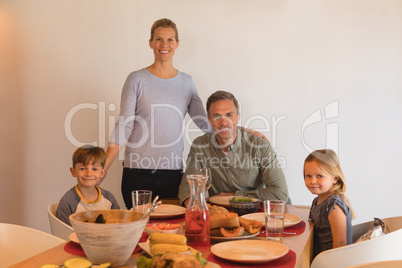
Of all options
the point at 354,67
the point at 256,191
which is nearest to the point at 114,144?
the point at 256,191

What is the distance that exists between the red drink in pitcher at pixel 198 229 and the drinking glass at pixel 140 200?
0.77 feet

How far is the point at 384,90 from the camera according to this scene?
278 centimetres

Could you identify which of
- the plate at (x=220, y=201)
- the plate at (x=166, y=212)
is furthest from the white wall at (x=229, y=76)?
the plate at (x=166, y=212)

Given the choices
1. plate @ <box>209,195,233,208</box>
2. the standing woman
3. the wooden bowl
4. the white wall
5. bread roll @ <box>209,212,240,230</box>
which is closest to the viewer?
the wooden bowl

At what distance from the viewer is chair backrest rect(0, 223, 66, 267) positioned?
60.5 inches

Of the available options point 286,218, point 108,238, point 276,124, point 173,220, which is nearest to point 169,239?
point 108,238

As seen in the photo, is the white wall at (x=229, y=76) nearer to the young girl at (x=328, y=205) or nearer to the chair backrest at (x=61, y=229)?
the young girl at (x=328, y=205)

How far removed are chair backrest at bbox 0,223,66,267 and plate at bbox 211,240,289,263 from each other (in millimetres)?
679

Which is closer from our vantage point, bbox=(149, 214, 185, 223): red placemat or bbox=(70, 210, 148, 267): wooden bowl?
bbox=(70, 210, 148, 267): wooden bowl

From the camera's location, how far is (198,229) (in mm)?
1284

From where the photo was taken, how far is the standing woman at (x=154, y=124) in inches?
99.3

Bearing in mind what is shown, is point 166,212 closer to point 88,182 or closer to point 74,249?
point 88,182

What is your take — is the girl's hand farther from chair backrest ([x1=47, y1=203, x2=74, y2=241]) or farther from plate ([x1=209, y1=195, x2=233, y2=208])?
chair backrest ([x1=47, y1=203, x2=74, y2=241])

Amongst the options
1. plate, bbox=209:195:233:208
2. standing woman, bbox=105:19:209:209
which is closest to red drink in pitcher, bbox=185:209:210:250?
plate, bbox=209:195:233:208
